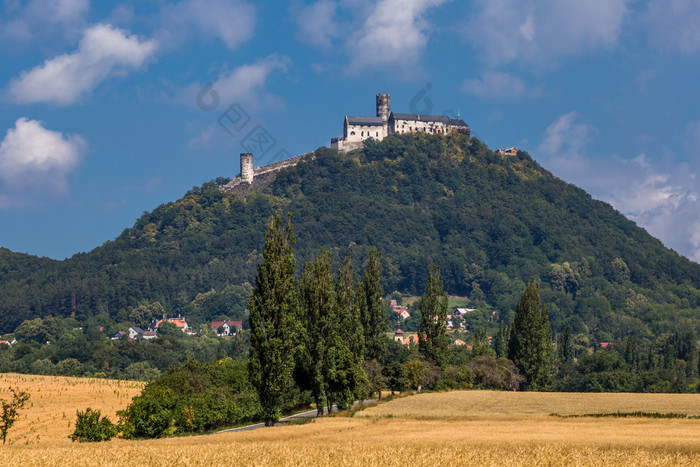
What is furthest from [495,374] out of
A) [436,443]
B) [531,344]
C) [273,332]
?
[436,443]

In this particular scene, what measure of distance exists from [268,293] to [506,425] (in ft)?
65.6

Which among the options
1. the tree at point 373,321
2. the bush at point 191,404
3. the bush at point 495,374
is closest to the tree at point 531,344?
the bush at point 495,374

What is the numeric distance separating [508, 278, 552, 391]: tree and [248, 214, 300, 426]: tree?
179ft

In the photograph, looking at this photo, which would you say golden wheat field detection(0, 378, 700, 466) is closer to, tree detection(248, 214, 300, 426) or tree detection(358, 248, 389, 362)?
tree detection(248, 214, 300, 426)

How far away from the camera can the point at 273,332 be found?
201 ft

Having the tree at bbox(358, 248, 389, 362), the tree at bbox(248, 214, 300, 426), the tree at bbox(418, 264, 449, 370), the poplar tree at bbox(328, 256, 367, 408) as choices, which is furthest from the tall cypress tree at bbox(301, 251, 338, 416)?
the tree at bbox(418, 264, 449, 370)

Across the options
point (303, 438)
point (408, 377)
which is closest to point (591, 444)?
point (303, 438)

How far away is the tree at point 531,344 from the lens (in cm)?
10919

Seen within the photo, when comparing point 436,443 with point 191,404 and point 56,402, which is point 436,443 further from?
point 56,402

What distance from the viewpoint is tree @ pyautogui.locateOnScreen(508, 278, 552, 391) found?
109 metres

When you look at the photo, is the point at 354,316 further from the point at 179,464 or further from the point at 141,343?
the point at 141,343

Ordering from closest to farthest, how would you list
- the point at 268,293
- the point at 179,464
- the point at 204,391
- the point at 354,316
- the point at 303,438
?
1. the point at 179,464
2. the point at 303,438
3. the point at 268,293
4. the point at 204,391
5. the point at 354,316

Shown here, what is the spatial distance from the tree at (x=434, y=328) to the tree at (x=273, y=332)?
3581 centimetres

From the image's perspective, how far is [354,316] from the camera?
3191 inches
